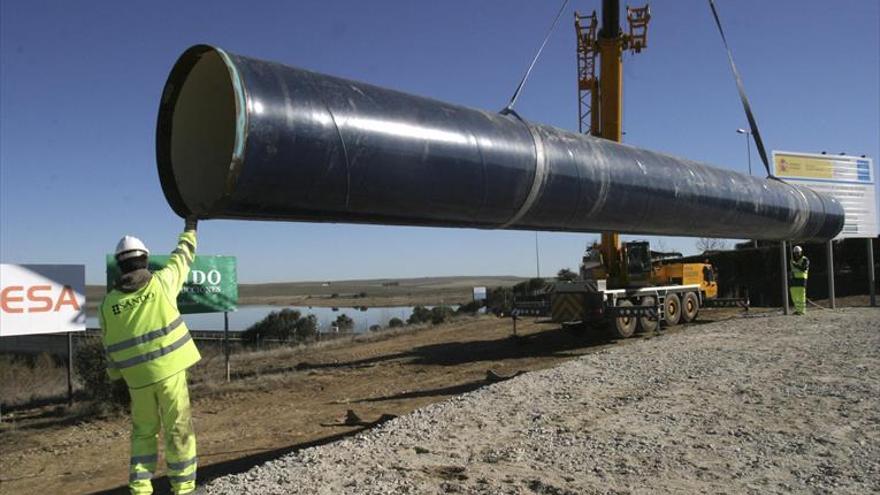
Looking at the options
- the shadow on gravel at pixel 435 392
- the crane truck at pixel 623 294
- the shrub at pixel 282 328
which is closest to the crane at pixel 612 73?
the crane truck at pixel 623 294

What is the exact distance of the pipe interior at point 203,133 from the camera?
11.5 ft

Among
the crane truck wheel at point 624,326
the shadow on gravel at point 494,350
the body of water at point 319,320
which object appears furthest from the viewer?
the body of water at point 319,320

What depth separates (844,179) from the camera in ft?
62.7

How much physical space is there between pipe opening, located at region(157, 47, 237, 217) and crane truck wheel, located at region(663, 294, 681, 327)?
50.4ft

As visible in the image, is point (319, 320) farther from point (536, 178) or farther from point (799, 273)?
point (536, 178)

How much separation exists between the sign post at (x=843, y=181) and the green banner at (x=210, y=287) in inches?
542

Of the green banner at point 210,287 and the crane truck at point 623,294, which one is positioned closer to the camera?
Result: the green banner at point 210,287

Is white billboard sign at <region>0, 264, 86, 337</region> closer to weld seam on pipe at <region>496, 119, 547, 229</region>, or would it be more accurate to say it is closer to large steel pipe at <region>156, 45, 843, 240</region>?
large steel pipe at <region>156, 45, 843, 240</region>

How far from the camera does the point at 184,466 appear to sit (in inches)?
172

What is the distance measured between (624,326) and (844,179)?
28.1 ft

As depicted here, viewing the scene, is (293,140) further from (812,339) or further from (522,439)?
(812,339)

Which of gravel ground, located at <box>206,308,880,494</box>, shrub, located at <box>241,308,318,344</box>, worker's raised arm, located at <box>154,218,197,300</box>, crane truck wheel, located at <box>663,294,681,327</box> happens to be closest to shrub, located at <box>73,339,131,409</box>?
gravel ground, located at <box>206,308,880,494</box>

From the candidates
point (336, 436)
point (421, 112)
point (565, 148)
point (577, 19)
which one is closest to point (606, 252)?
point (577, 19)

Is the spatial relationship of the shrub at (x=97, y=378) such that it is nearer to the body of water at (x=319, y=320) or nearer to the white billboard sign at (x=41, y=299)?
the white billboard sign at (x=41, y=299)
